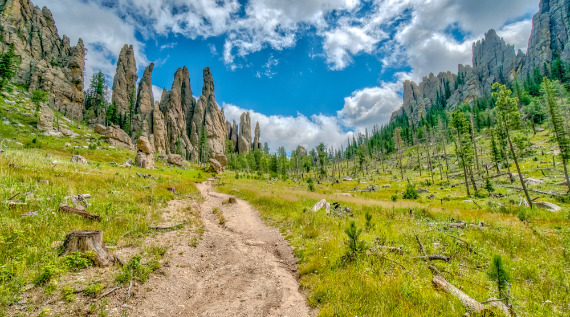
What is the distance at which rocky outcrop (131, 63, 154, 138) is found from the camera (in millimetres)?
94000

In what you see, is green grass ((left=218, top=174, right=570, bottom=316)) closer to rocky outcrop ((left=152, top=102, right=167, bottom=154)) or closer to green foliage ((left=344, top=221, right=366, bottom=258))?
green foliage ((left=344, top=221, right=366, bottom=258))

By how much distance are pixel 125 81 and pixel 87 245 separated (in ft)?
414

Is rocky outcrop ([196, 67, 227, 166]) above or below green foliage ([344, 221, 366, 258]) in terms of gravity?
above

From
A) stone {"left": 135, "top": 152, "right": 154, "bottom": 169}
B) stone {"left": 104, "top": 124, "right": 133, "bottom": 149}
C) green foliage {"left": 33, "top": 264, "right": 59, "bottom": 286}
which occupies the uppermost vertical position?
stone {"left": 104, "top": 124, "right": 133, "bottom": 149}

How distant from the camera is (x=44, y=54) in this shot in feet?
244

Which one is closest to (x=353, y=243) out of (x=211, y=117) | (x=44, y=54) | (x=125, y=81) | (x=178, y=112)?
(x=44, y=54)

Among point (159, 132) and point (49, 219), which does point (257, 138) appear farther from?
point (49, 219)

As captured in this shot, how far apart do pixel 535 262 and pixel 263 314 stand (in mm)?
10611

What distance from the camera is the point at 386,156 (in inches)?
4801

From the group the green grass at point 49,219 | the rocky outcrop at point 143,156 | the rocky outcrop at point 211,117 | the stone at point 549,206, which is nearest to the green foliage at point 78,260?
the green grass at point 49,219

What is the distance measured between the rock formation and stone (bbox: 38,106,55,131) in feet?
158

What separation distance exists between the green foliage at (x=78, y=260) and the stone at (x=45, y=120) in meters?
52.3

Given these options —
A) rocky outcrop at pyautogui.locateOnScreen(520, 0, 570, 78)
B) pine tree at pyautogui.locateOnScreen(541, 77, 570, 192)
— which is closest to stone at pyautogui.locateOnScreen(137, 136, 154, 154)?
pine tree at pyautogui.locateOnScreen(541, 77, 570, 192)

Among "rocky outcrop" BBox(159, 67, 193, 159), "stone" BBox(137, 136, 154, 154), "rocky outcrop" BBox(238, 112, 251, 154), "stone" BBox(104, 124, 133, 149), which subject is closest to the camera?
"stone" BBox(137, 136, 154, 154)
